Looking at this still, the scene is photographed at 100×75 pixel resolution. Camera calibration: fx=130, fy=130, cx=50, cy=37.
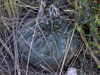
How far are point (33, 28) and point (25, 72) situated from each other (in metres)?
0.48

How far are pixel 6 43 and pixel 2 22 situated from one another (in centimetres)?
25

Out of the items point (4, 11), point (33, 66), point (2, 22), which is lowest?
point (33, 66)

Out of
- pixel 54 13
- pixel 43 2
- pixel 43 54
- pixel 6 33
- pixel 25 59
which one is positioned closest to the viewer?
pixel 54 13

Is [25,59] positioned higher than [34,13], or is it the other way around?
[34,13]

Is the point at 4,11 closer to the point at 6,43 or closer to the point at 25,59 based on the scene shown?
the point at 6,43

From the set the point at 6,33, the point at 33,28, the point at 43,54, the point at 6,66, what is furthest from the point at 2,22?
the point at 43,54

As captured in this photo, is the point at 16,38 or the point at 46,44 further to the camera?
the point at 16,38

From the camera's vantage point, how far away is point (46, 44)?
1320mm

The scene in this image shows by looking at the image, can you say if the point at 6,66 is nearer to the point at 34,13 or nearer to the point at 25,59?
the point at 25,59

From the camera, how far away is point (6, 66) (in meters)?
1.44

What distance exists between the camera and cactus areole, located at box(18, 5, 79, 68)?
4.30 ft

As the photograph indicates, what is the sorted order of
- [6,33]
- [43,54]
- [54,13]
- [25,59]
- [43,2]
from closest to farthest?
[54,13], [43,54], [25,59], [6,33], [43,2]

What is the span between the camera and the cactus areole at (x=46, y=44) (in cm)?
131

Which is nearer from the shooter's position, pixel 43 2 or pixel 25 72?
pixel 25 72
